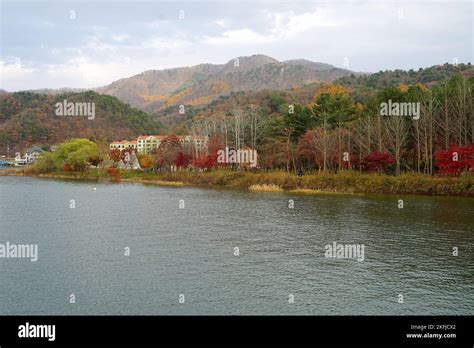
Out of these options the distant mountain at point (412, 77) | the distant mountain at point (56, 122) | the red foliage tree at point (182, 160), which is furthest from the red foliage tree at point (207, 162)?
the distant mountain at point (56, 122)

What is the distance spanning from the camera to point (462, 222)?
26.1m

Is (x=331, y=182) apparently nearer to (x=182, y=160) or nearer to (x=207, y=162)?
(x=207, y=162)

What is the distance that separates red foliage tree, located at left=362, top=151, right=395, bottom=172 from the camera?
45562 mm

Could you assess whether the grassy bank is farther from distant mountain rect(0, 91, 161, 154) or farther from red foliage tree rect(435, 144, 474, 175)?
distant mountain rect(0, 91, 161, 154)

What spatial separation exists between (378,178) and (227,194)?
1423 cm

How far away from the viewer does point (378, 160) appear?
150 feet

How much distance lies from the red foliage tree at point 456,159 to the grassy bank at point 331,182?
1026 mm

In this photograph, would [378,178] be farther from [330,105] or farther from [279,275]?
[279,275]

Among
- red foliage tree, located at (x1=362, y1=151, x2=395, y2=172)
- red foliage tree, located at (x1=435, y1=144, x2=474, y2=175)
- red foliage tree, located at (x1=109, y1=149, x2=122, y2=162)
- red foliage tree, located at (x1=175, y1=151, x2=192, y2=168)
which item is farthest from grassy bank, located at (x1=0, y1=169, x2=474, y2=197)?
red foliage tree, located at (x1=109, y1=149, x2=122, y2=162)

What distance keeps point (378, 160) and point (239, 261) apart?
31141 mm

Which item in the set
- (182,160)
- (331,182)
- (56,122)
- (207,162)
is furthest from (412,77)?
(56,122)

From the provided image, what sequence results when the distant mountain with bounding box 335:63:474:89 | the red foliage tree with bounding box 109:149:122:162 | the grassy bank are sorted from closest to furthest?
the grassy bank < the red foliage tree with bounding box 109:149:122:162 < the distant mountain with bounding box 335:63:474:89

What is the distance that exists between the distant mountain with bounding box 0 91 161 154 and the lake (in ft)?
300
